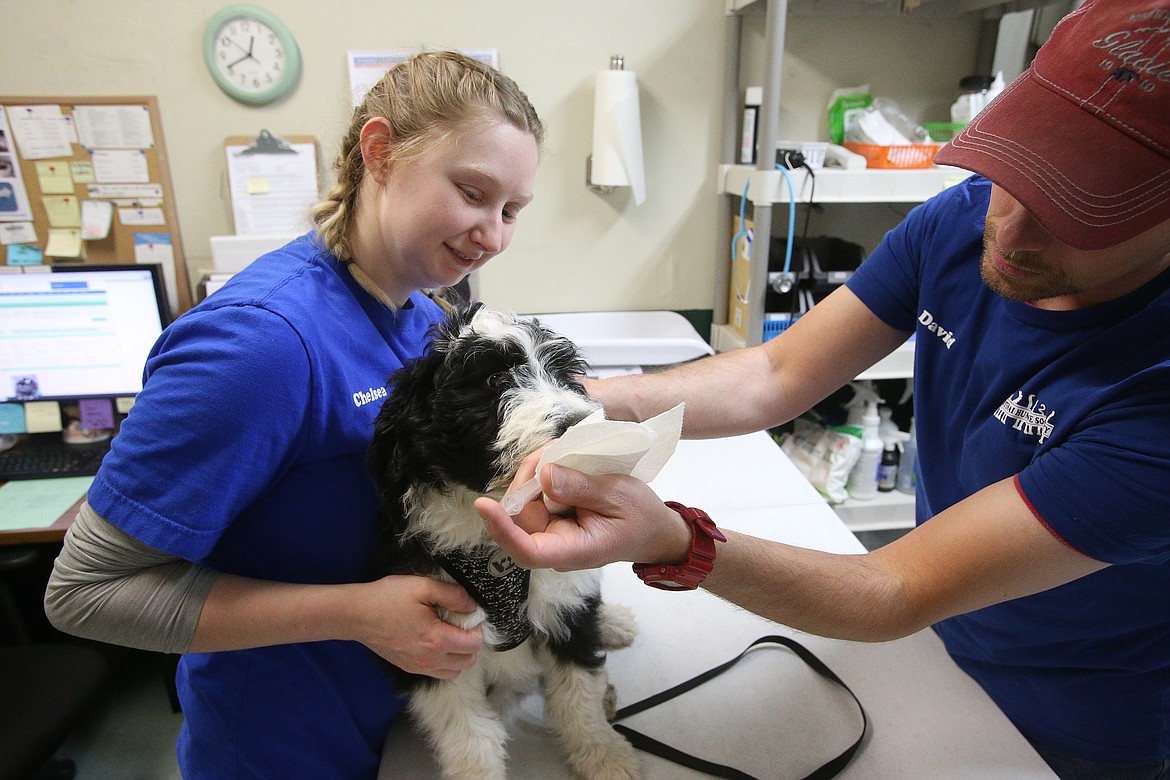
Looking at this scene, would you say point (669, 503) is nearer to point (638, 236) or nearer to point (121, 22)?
point (638, 236)

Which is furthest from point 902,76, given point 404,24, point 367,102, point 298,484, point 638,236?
point 298,484

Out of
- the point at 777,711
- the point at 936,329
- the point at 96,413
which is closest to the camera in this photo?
the point at 777,711

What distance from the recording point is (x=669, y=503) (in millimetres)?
923

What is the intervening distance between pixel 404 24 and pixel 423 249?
1765 millimetres

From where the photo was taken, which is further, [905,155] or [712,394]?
[905,155]

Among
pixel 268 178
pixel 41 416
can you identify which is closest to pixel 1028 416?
pixel 268 178

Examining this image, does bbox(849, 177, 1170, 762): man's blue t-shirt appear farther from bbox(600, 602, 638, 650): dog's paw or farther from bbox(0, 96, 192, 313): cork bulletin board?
bbox(0, 96, 192, 313): cork bulletin board

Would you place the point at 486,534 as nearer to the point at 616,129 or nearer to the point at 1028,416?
the point at 1028,416

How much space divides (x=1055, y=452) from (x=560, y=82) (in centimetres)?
207

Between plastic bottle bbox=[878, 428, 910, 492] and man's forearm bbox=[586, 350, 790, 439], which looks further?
plastic bottle bbox=[878, 428, 910, 492]

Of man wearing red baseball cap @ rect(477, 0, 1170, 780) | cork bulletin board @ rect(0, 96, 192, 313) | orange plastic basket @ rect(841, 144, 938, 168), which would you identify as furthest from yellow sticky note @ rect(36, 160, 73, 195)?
orange plastic basket @ rect(841, 144, 938, 168)

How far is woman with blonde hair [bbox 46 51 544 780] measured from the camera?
74 centimetres

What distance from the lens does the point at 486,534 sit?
0.91 m

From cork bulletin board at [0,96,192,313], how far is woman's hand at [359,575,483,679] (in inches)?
83.4
